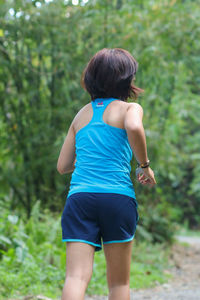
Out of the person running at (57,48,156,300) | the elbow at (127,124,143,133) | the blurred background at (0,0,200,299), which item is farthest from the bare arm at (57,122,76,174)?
the blurred background at (0,0,200,299)

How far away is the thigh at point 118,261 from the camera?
108 inches

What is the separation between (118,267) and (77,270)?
27cm

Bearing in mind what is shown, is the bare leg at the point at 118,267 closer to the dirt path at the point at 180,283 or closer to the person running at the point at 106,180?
the person running at the point at 106,180

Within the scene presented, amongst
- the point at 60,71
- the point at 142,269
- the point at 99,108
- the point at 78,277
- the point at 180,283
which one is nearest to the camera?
the point at 78,277

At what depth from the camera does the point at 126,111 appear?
274 cm

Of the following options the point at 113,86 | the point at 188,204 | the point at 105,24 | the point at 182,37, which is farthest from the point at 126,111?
the point at 188,204

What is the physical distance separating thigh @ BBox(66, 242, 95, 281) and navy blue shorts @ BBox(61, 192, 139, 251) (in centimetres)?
3

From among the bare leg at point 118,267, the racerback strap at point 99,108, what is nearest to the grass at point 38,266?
the bare leg at point 118,267

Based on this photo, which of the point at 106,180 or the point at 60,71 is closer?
the point at 106,180

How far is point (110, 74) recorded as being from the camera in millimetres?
2779

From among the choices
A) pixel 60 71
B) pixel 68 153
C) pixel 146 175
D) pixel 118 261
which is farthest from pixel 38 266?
pixel 60 71

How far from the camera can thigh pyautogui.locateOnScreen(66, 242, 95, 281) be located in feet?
8.59

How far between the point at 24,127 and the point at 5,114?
382 millimetres

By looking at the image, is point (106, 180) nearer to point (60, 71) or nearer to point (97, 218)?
point (97, 218)
